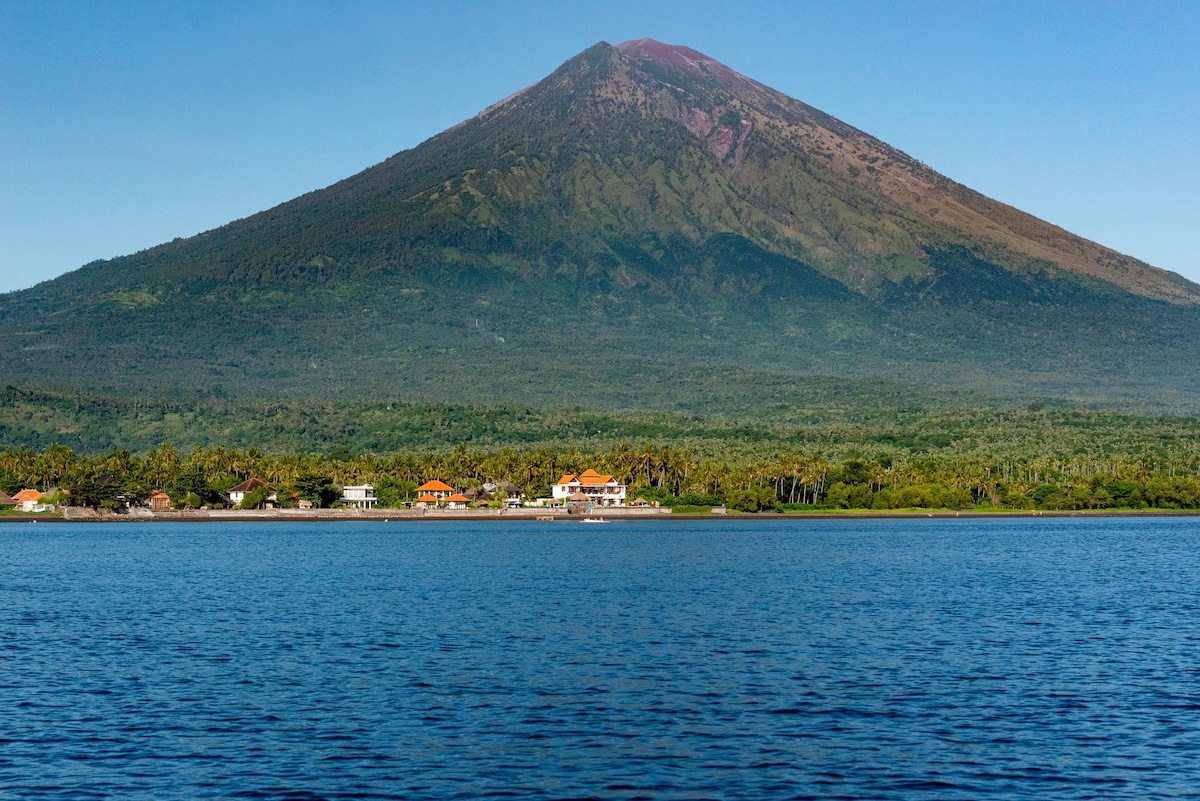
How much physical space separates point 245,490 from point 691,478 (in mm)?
41534

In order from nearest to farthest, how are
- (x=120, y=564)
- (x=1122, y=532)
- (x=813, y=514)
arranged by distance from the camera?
(x=120, y=564)
(x=1122, y=532)
(x=813, y=514)

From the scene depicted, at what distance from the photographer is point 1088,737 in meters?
23.3

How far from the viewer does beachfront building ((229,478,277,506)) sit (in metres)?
129

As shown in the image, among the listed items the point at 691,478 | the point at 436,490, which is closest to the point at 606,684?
the point at 691,478

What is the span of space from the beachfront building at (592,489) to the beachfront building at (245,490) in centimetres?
2659

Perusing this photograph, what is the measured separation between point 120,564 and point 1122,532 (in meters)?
65.2

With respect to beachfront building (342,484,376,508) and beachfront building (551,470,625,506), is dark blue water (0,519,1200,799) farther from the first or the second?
beachfront building (342,484,376,508)

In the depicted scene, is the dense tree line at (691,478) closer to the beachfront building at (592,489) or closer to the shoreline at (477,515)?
the beachfront building at (592,489)

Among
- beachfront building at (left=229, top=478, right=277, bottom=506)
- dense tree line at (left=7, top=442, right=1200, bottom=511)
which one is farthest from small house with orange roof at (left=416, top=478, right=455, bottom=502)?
beachfront building at (left=229, top=478, right=277, bottom=506)

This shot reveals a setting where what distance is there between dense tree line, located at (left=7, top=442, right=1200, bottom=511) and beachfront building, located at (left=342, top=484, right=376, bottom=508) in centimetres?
135

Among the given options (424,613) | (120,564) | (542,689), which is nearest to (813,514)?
(120,564)

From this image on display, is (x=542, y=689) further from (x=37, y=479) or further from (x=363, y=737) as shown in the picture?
(x=37, y=479)

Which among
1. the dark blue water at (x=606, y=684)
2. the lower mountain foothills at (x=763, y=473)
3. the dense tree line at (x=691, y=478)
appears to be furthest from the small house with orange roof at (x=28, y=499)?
the dark blue water at (x=606, y=684)

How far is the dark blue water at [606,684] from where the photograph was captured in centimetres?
2095
